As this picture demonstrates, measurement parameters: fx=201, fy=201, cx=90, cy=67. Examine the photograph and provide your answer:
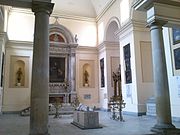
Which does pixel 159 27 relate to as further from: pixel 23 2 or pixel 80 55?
pixel 80 55

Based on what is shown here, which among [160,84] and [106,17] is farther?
[106,17]

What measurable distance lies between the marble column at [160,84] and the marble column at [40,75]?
3160mm

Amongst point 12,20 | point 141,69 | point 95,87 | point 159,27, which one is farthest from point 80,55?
point 159,27

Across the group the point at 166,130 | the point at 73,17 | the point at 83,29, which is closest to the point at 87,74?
the point at 83,29

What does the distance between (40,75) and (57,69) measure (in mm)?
12656

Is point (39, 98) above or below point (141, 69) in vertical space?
below

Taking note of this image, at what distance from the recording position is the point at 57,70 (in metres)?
17.7

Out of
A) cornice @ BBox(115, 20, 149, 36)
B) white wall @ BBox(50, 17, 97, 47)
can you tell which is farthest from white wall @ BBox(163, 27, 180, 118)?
white wall @ BBox(50, 17, 97, 47)

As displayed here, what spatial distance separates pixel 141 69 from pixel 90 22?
9.08m

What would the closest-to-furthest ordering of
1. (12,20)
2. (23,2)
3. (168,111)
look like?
1. (23,2)
2. (168,111)
3. (12,20)

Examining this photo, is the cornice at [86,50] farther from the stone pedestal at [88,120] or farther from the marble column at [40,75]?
the marble column at [40,75]

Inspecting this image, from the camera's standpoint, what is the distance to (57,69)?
1767 cm

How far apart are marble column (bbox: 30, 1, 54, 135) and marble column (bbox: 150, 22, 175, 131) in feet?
10.4

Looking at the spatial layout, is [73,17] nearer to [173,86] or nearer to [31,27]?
[31,27]
